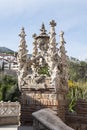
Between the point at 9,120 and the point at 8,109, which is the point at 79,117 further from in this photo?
the point at 8,109

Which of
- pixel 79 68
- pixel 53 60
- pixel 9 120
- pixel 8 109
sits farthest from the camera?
pixel 79 68

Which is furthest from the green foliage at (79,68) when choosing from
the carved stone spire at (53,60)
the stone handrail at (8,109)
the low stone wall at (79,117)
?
the carved stone spire at (53,60)

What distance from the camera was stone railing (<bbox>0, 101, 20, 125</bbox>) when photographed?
73.2 feet

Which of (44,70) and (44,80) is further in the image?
(44,70)

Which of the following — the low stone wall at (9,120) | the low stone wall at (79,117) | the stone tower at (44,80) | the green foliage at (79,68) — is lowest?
the low stone wall at (9,120)

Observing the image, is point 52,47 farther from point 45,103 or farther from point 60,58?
point 45,103

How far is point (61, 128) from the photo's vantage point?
489 centimetres

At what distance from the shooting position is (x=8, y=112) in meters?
22.8

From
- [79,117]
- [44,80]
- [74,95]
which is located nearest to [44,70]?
[44,80]

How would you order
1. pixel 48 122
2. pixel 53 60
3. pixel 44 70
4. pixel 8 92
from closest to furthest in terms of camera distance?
pixel 48 122 → pixel 53 60 → pixel 44 70 → pixel 8 92

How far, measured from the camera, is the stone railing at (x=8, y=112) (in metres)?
22.3

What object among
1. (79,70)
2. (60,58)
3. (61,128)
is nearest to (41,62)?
(60,58)

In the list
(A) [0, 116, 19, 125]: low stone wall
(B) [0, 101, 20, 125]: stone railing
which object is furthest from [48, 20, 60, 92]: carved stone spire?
(B) [0, 101, 20, 125]: stone railing

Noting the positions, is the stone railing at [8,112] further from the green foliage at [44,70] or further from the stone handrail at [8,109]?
the green foliage at [44,70]
